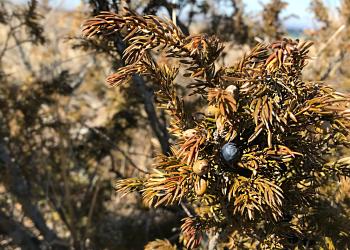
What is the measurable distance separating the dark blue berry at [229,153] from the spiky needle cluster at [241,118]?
0.07 feet

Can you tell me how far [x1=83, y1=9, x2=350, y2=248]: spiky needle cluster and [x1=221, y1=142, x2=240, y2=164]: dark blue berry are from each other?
2 centimetres

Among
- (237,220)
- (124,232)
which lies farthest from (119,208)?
(237,220)

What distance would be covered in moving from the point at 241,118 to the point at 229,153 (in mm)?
159

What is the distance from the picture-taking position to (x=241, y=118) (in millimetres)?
1564

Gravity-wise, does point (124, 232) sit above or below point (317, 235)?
below

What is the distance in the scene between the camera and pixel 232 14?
8.07 metres

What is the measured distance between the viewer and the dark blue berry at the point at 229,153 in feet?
4.88

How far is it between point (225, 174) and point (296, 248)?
0.76 meters

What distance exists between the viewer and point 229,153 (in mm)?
1487

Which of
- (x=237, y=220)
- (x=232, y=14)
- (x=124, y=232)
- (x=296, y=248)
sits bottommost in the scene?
(x=124, y=232)

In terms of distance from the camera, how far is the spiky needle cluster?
144 centimetres

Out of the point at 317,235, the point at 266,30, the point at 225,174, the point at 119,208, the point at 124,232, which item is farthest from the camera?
the point at 119,208

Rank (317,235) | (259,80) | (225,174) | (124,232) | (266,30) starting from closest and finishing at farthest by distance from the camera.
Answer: (259,80), (225,174), (317,235), (266,30), (124,232)

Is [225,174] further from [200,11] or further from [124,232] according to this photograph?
[124,232]
